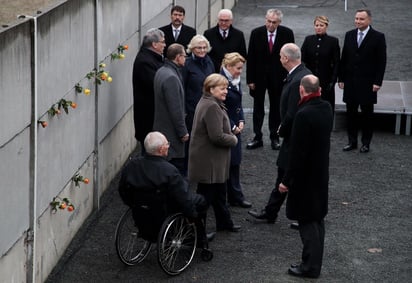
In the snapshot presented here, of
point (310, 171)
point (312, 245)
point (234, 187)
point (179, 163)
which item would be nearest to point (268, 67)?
point (234, 187)

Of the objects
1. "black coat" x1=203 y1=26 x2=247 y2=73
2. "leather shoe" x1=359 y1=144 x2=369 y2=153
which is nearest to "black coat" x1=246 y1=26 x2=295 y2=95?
"black coat" x1=203 y1=26 x2=247 y2=73

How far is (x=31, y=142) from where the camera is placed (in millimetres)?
7988

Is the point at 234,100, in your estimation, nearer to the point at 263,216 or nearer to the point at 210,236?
the point at 263,216

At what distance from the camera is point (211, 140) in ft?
30.6

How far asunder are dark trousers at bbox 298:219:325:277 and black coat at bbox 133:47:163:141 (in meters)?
2.89

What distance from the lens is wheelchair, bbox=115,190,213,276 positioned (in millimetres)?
8492

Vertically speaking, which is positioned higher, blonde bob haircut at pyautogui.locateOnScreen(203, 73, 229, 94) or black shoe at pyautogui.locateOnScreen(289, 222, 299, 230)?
blonde bob haircut at pyautogui.locateOnScreen(203, 73, 229, 94)

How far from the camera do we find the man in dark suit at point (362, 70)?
13.0 metres

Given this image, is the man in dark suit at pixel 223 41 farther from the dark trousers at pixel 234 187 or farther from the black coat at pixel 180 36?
the dark trousers at pixel 234 187

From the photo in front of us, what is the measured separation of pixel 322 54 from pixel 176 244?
502 centimetres

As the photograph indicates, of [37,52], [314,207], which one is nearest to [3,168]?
[37,52]

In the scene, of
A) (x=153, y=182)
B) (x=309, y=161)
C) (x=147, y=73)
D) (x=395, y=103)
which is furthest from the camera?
(x=395, y=103)

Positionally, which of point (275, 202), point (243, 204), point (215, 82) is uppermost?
point (215, 82)

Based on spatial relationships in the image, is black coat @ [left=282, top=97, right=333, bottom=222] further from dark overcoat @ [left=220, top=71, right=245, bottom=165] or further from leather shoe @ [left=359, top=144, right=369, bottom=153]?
leather shoe @ [left=359, top=144, right=369, bottom=153]
